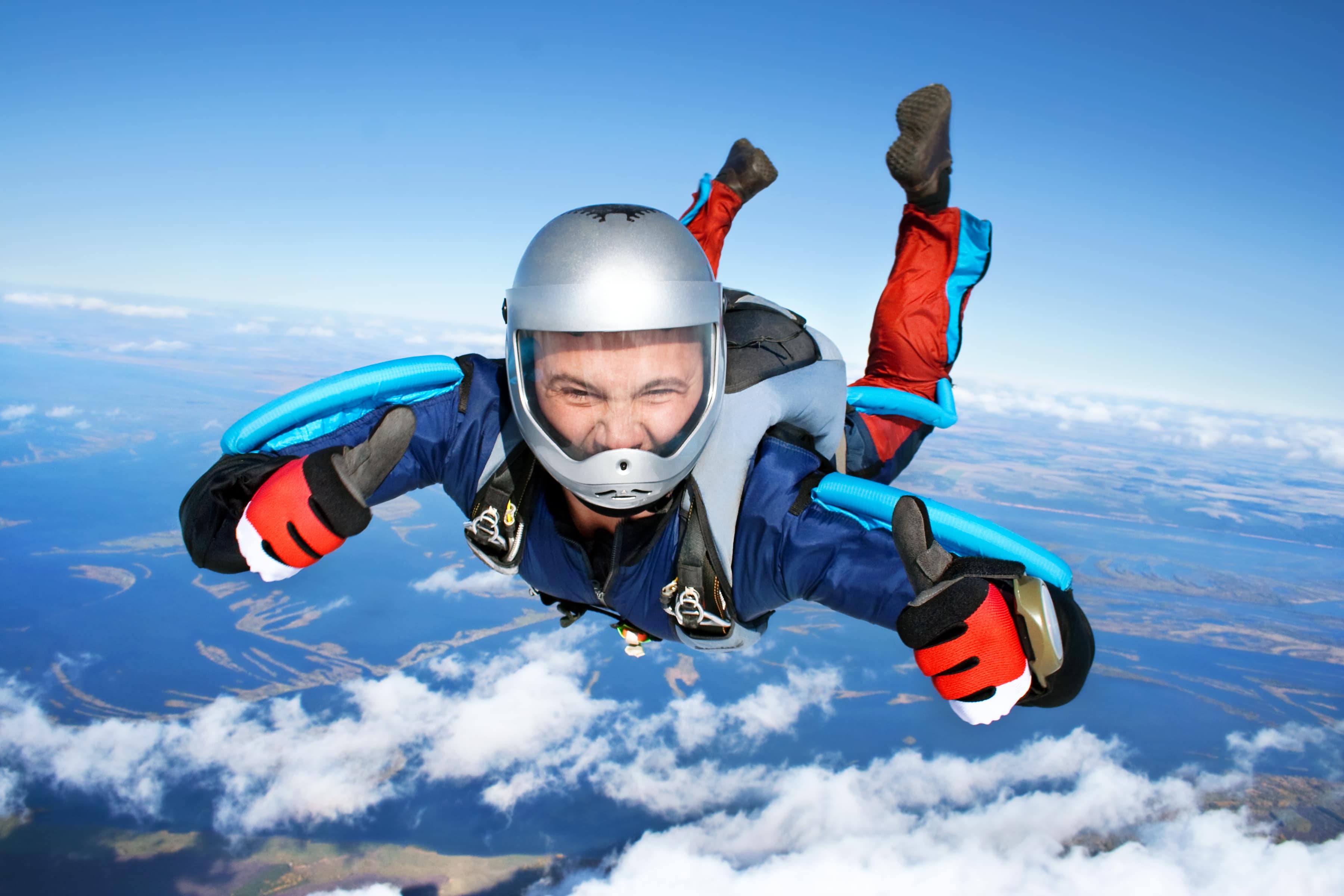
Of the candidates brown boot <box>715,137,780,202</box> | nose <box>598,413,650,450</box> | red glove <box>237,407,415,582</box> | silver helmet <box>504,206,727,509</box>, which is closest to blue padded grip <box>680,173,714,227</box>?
brown boot <box>715,137,780,202</box>

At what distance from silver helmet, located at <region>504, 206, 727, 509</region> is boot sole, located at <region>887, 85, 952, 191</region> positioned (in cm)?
157

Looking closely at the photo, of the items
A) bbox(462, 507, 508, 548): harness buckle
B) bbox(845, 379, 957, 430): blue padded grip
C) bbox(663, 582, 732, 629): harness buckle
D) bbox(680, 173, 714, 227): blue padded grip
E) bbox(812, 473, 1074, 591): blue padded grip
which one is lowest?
bbox(663, 582, 732, 629): harness buckle

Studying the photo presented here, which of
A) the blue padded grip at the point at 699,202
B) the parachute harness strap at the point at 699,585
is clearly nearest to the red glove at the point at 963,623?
the parachute harness strap at the point at 699,585

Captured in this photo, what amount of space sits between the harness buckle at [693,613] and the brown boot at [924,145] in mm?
2262

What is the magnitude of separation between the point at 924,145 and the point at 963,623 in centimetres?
239

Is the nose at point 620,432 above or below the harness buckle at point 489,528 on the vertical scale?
above

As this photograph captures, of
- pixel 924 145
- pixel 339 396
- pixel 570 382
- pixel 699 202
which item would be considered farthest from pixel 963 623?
pixel 699 202

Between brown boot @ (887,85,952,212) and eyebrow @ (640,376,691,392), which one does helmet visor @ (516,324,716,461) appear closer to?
eyebrow @ (640,376,691,392)

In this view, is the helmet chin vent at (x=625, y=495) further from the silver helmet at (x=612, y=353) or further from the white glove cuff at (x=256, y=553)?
the white glove cuff at (x=256, y=553)

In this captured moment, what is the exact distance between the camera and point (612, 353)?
195cm

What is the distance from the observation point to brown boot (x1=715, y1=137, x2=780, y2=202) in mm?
4102

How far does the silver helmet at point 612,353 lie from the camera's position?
192 centimetres

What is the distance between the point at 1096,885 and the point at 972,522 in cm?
8762

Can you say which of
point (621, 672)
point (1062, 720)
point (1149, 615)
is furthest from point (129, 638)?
point (1149, 615)
